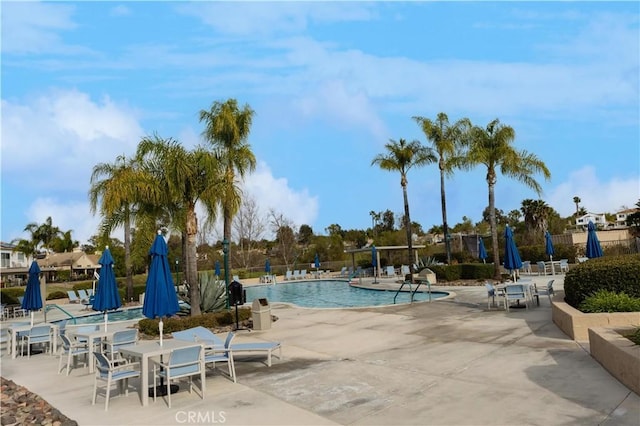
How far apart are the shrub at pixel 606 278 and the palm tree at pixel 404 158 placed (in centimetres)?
1735

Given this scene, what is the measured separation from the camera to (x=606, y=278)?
8.56 meters

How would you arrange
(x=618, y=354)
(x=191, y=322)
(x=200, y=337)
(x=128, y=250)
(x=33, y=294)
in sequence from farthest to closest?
(x=128, y=250) < (x=191, y=322) < (x=33, y=294) < (x=200, y=337) < (x=618, y=354)

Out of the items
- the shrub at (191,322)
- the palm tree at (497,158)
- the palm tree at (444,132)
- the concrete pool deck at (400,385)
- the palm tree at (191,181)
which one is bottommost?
the concrete pool deck at (400,385)

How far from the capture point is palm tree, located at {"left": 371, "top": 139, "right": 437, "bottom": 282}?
2656 cm

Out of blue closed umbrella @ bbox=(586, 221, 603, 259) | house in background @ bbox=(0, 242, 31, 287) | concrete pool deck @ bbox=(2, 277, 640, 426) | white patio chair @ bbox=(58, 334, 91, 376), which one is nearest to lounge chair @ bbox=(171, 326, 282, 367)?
concrete pool deck @ bbox=(2, 277, 640, 426)

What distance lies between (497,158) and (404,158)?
245 inches

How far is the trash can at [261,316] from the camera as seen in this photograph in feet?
39.1

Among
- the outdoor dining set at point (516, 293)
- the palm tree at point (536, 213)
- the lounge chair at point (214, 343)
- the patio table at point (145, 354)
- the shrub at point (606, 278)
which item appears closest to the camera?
the patio table at point (145, 354)

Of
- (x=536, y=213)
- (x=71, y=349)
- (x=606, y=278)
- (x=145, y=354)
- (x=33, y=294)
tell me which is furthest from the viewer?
(x=536, y=213)

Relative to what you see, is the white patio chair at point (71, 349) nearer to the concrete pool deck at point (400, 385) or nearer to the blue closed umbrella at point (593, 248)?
the concrete pool deck at point (400, 385)

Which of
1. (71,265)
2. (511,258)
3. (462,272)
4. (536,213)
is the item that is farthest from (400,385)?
(71,265)

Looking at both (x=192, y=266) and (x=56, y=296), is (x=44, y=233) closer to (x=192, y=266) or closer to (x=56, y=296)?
(x=56, y=296)

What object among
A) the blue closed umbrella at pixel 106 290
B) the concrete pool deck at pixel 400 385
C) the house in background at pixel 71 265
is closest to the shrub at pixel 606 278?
the concrete pool deck at pixel 400 385

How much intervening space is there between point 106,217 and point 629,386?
21978mm
